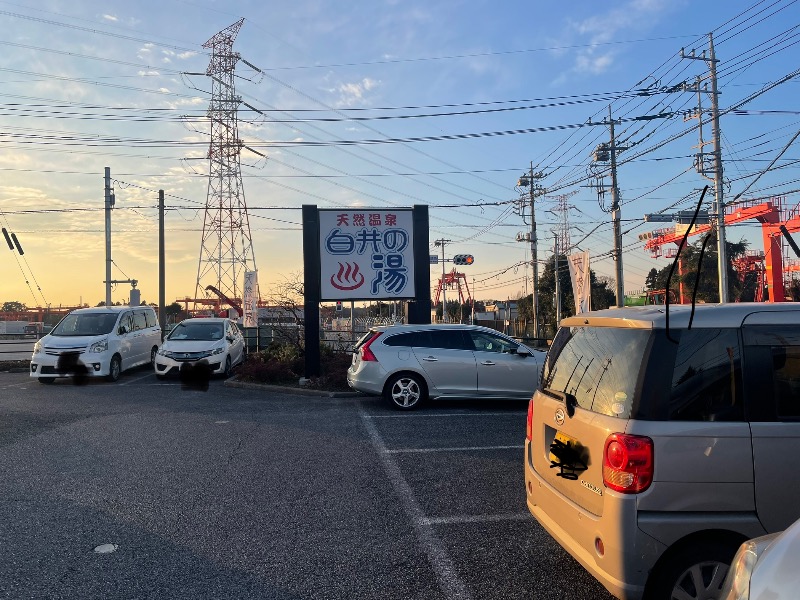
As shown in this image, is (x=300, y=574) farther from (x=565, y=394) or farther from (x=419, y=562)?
(x=565, y=394)

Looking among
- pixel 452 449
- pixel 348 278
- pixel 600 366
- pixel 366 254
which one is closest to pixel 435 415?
pixel 452 449

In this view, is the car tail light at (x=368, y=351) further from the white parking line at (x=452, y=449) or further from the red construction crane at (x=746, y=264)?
the red construction crane at (x=746, y=264)

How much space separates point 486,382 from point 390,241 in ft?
17.5

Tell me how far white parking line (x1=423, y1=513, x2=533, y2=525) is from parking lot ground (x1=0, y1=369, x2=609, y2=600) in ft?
0.06

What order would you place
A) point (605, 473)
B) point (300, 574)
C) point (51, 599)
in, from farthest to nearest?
point (300, 574)
point (51, 599)
point (605, 473)

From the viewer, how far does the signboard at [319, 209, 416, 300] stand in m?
15.4

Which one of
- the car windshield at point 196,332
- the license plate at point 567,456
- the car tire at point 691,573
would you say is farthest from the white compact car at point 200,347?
the car tire at point 691,573

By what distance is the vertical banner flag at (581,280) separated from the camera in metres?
22.8

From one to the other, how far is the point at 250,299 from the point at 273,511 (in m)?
22.9

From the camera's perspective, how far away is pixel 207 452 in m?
8.12

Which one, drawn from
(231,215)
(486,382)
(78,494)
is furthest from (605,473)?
(231,215)

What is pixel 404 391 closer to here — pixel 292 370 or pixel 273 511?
pixel 292 370

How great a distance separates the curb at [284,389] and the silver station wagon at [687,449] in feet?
32.8

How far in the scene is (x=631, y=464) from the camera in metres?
3.43
